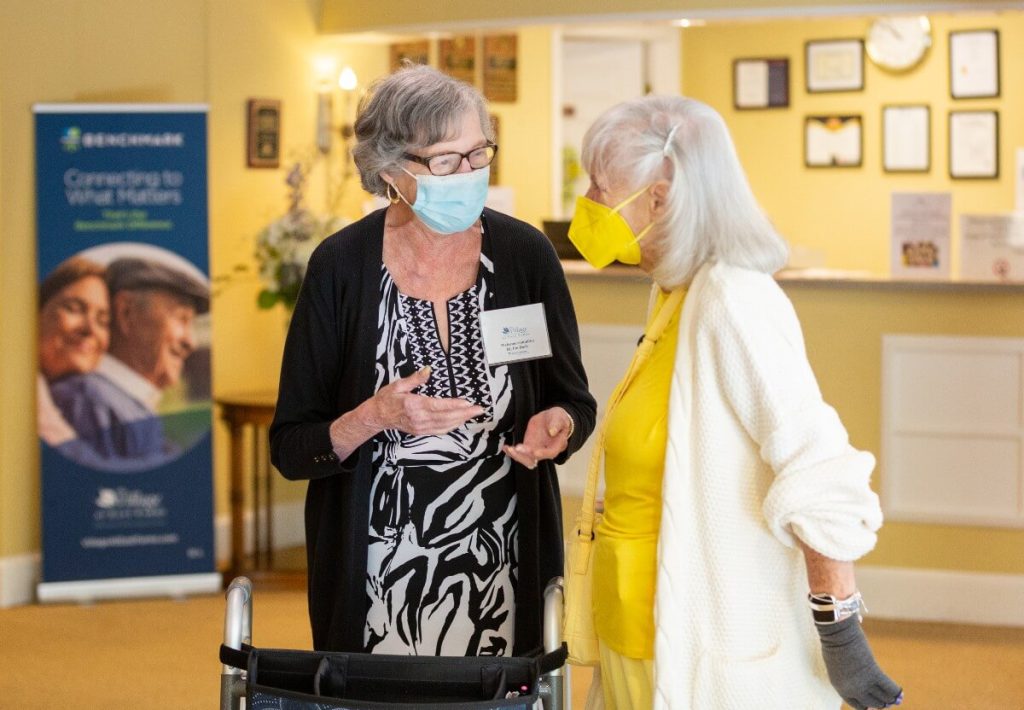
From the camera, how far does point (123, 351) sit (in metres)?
5.72

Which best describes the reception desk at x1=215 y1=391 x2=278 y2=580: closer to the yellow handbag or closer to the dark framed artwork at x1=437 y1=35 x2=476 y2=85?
the dark framed artwork at x1=437 y1=35 x2=476 y2=85

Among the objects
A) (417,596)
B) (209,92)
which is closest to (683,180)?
(417,596)

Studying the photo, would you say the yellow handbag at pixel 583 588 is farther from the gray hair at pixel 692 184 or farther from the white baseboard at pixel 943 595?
the white baseboard at pixel 943 595

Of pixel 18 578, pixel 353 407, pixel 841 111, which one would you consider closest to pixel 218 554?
pixel 18 578

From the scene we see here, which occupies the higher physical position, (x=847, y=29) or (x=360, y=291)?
(x=847, y=29)

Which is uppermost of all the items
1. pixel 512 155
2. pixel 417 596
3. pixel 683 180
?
pixel 512 155

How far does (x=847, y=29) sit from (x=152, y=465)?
224 inches

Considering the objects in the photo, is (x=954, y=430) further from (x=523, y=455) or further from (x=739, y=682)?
(x=739, y=682)

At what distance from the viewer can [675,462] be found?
6.06 feet

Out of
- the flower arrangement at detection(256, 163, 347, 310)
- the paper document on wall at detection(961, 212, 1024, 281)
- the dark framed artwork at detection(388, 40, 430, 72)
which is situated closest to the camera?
the paper document on wall at detection(961, 212, 1024, 281)

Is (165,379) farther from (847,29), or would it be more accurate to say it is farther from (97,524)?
(847,29)

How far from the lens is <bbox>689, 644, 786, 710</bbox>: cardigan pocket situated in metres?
1.86

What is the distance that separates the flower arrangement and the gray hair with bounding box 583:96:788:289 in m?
4.05

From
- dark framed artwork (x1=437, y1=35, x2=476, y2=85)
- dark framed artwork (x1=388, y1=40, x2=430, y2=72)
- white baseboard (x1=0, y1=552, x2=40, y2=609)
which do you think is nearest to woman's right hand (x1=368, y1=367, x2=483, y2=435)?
white baseboard (x1=0, y1=552, x2=40, y2=609)
